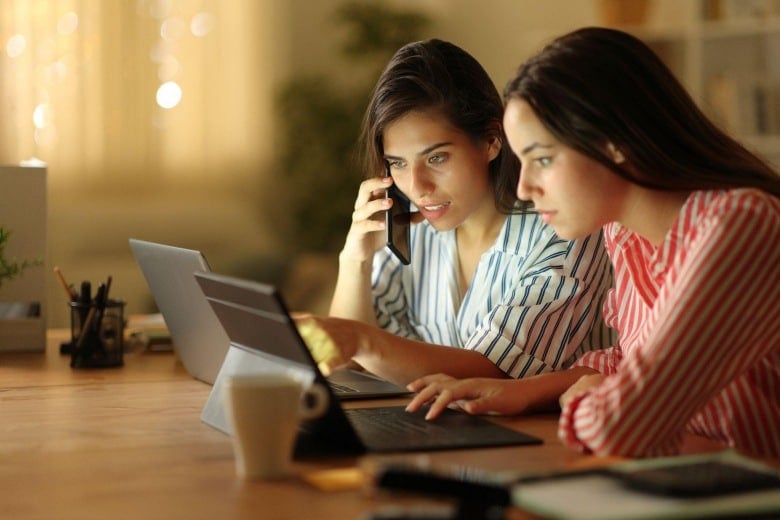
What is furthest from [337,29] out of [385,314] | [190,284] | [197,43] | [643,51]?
[643,51]

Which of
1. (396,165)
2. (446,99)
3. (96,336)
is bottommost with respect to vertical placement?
(96,336)

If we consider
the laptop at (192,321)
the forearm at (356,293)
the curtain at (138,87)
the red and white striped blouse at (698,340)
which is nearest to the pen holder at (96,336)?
the laptop at (192,321)

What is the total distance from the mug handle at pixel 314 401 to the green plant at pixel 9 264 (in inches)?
48.0

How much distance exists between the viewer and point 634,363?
3.77 feet

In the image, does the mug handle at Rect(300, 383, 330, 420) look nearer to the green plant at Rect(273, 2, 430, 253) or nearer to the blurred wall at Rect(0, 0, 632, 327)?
the blurred wall at Rect(0, 0, 632, 327)

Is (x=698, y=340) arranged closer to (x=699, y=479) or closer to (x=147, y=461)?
(x=699, y=479)

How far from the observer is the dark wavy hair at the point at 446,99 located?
1.85 metres

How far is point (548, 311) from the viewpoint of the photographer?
177 centimetres

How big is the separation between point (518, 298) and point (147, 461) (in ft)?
2.55

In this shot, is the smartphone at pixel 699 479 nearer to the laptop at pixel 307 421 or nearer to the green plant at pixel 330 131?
the laptop at pixel 307 421

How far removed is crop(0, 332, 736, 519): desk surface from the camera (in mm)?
996

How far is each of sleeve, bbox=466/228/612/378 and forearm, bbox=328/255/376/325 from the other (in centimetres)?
34

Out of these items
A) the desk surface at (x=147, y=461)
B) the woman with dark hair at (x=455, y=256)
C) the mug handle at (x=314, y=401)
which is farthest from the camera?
the woman with dark hair at (x=455, y=256)

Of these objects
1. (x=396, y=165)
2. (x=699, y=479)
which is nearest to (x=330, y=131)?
(x=396, y=165)
